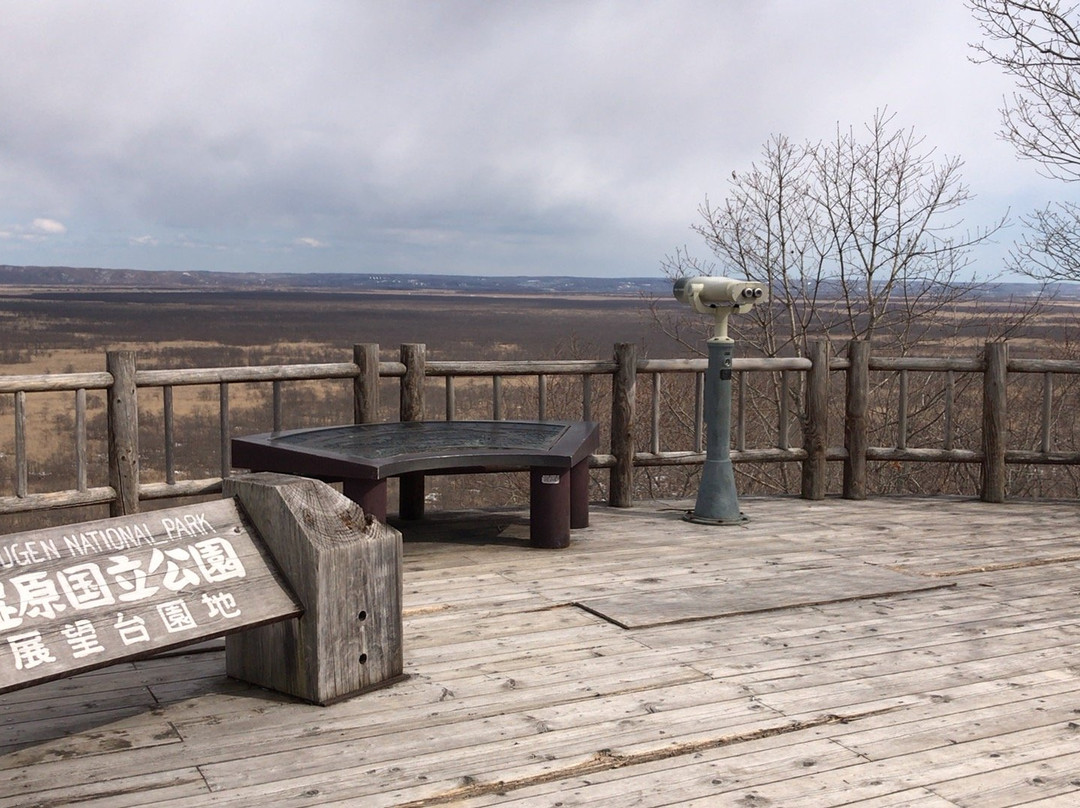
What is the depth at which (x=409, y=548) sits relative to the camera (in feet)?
21.3

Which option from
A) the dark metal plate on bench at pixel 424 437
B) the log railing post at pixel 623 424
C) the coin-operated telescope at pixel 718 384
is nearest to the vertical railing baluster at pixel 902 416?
the coin-operated telescope at pixel 718 384

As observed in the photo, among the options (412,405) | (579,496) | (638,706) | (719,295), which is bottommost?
(638,706)

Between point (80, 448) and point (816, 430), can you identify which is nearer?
point (80, 448)

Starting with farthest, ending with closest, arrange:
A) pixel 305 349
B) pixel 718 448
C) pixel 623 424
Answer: pixel 305 349 < pixel 623 424 < pixel 718 448

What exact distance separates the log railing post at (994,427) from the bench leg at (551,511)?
349 cm

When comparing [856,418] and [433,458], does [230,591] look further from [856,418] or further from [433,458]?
[856,418]

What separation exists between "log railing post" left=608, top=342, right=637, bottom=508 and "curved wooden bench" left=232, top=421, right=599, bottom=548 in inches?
22.0

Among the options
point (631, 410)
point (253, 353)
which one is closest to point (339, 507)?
point (631, 410)

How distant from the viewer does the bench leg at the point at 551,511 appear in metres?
6.34

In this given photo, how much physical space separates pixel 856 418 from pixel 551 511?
117 inches

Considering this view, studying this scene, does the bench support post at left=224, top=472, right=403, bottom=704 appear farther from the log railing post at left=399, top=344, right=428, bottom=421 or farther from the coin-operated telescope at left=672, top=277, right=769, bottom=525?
the log railing post at left=399, top=344, right=428, bottom=421

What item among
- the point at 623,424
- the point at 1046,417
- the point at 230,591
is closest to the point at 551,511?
the point at 623,424

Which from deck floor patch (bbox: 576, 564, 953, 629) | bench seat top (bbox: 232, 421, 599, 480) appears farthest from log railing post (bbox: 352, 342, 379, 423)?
deck floor patch (bbox: 576, 564, 953, 629)

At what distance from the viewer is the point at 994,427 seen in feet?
27.0
